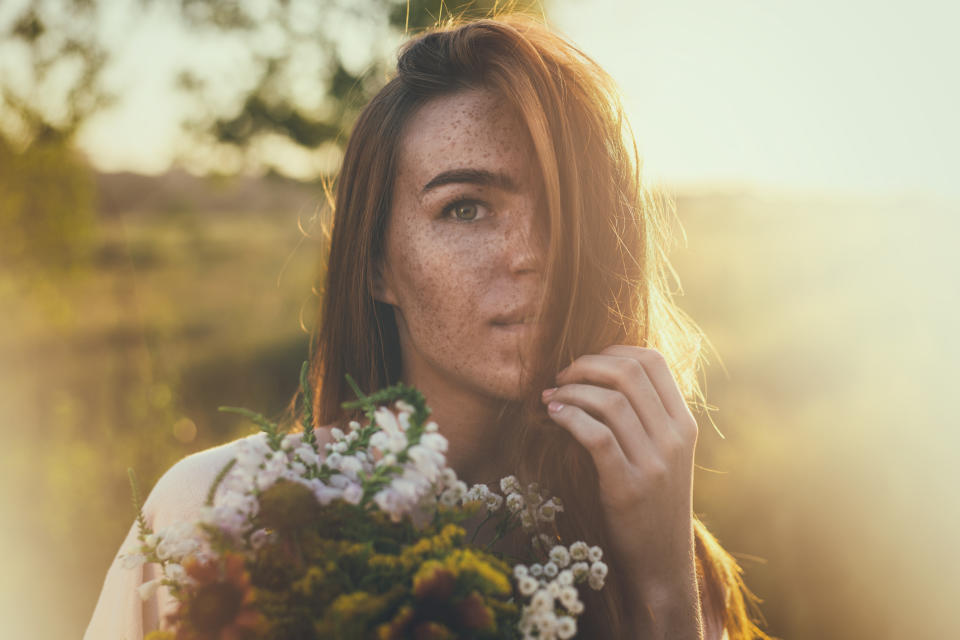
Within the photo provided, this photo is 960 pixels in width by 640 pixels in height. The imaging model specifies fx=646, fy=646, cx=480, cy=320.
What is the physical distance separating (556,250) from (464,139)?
0.45 m

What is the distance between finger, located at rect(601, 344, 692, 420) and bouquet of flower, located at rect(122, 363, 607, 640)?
2.24ft

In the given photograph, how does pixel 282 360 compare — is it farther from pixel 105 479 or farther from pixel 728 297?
pixel 728 297

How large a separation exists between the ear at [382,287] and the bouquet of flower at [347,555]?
99 cm

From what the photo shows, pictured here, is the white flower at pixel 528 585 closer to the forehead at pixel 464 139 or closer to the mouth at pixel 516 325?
the mouth at pixel 516 325

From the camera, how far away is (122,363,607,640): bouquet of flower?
93 cm

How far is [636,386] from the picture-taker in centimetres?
167

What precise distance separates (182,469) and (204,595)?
1166mm

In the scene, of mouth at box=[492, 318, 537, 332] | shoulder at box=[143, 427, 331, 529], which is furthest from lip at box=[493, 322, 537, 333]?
shoulder at box=[143, 427, 331, 529]

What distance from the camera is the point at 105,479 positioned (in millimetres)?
6621

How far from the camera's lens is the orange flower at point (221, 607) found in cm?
94

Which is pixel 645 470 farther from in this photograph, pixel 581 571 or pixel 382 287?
pixel 382 287

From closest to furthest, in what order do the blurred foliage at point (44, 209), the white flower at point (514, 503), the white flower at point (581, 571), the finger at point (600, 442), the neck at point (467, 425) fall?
the white flower at point (581, 571)
the white flower at point (514, 503)
the finger at point (600, 442)
the neck at point (467, 425)
the blurred foliage at point (44, 209)

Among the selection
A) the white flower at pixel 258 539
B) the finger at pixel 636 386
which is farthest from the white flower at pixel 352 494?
the finger at pixel 636 386

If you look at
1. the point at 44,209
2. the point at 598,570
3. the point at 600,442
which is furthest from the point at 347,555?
the point at 44,209
